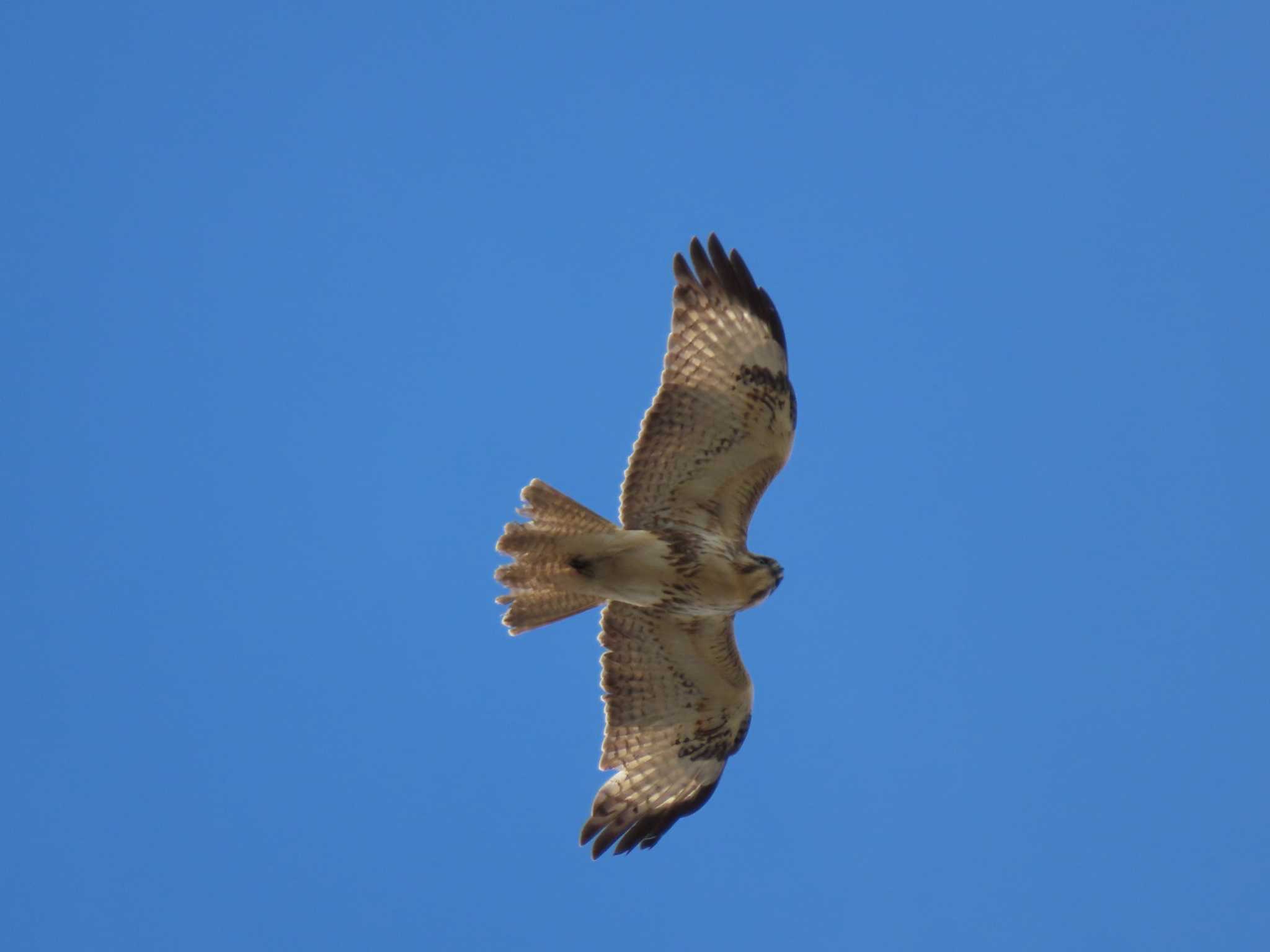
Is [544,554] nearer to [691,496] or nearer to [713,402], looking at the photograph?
[691,496]

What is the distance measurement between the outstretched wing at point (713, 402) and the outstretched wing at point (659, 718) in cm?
82

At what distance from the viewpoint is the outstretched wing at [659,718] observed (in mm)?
8641

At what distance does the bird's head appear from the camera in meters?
7.96

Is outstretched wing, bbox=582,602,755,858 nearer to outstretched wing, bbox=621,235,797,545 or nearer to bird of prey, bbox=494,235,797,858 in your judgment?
bird of prey, bbox=494,235,797,858

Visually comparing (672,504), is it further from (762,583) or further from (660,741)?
(660,741)

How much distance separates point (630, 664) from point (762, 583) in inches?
48.4

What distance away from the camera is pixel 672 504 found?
827 cm

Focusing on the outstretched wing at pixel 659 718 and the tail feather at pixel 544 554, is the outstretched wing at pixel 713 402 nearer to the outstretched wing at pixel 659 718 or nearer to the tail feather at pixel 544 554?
the tail feather at pixel 544 554

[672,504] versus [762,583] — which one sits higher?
[672,504]

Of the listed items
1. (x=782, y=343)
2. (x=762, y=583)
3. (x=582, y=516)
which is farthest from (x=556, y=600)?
(x=782, y=343)

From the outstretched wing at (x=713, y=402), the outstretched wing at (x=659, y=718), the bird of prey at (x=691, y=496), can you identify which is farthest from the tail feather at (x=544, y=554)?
the outstretched wing at (x=659, y=718)

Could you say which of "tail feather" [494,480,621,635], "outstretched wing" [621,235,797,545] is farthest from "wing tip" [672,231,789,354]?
"tail feather" [494,480,621,635]

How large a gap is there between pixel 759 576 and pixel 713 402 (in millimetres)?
1011

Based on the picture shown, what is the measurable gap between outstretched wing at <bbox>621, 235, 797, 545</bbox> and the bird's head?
0.45 m
